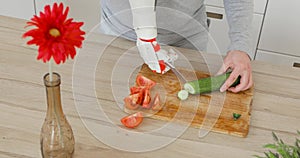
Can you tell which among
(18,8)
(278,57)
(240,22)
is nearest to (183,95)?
(240,22)

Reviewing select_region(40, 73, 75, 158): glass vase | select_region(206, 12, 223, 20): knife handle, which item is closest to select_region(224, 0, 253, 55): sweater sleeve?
select_region(40, 73, 75, 158): glass vase

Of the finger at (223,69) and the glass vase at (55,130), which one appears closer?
the glass vase at (55,130)

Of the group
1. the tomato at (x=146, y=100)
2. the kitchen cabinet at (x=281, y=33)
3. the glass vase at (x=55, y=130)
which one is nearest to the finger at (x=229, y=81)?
the tomato at (x=146, y=100)

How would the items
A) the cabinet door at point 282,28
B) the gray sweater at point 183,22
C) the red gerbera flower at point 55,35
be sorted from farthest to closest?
the cabinet door at point 282,28, the gray sweater at point 183,22, the red gerbera flower at point 55,35

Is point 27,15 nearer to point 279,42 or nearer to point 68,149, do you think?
point 279,42

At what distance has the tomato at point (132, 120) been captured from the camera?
1038 millimetres

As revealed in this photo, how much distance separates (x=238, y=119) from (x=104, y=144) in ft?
1.09

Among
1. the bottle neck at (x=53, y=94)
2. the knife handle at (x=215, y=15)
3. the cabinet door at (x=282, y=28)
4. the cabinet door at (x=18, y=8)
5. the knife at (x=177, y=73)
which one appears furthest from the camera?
the cabinet door at (x=18, y=8)

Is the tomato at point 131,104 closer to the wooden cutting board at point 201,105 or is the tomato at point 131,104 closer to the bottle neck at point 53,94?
the wooden cutting board at point 201,105

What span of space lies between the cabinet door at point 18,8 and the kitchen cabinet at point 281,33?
125 cm

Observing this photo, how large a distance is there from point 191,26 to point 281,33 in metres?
0.89

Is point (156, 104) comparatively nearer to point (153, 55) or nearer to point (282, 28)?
point (153, 55)

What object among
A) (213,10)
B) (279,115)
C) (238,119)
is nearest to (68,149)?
(238,119)

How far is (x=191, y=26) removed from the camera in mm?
1432
